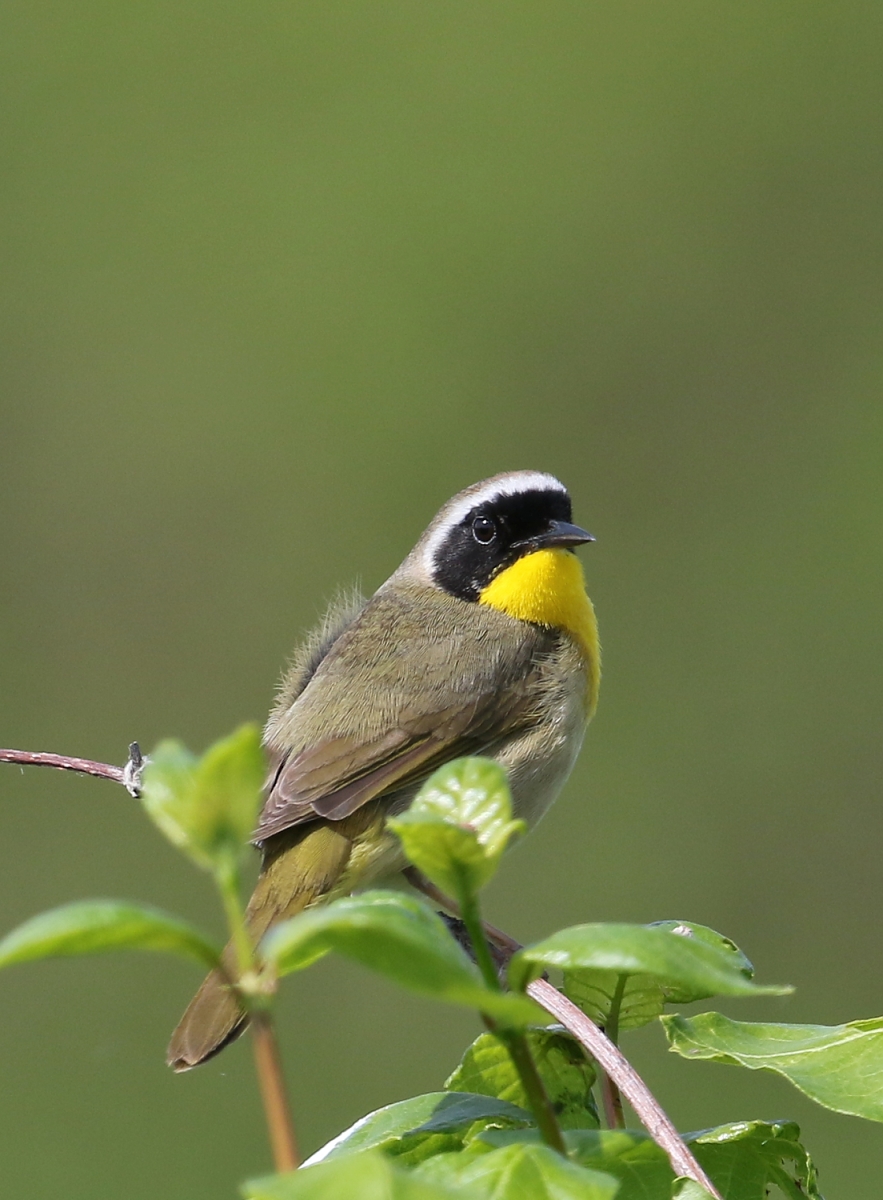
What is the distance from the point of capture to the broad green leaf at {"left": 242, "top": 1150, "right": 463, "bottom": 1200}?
622 millimetres

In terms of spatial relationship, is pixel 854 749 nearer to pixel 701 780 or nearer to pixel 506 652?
pixel 701 780

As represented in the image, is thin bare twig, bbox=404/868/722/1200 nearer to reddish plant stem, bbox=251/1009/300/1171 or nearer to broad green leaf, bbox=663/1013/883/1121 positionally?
broad green leaf, bbox=663/1013/883/1121

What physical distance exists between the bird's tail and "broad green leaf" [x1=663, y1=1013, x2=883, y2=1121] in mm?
1291

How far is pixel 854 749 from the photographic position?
7.12 metres

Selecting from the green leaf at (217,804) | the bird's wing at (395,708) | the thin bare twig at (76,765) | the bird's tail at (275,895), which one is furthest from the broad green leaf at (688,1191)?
the bird's wing at (395,708)

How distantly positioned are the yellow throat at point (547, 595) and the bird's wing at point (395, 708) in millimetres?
39

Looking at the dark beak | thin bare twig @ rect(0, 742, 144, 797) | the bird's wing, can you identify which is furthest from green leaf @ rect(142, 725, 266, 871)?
the dark beak

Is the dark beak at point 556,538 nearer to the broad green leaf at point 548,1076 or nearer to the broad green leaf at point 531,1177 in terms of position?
the broad green leaf at point 548,1076

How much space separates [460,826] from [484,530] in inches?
97.0

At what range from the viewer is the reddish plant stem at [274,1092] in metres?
0.66

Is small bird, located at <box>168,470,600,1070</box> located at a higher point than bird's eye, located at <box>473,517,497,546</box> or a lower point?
lower

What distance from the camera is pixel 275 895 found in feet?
8.61

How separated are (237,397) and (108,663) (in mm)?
1866

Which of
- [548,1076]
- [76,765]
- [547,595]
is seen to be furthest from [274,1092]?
[547,595]
